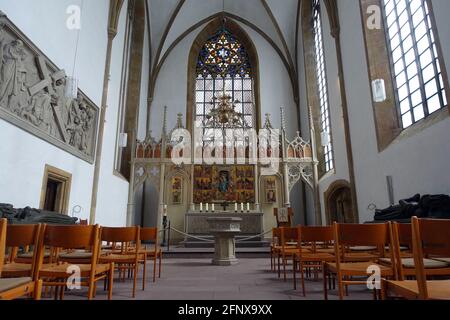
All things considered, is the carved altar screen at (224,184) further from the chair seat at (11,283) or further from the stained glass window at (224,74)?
the chair seat at (11,283)

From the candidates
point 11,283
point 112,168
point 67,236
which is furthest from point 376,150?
point 112,168

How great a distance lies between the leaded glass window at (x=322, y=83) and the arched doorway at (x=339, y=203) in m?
1.30

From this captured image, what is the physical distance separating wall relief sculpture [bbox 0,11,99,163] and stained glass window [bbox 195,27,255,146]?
A: 26.1ft

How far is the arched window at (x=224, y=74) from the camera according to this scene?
15.5m

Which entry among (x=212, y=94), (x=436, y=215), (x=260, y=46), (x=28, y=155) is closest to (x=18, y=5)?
(x=28, y=155)

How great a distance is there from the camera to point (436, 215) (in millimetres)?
4500

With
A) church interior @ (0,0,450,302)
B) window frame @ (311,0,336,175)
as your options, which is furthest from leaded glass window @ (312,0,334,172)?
church interior @ (0,0,450,302)

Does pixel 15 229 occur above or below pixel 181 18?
below

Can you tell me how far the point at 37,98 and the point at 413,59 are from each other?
8354 mm

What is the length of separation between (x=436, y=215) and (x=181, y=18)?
48.8 ft

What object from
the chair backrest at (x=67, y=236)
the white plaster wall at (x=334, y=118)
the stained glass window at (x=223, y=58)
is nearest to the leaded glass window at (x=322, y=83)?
the white plaster wall at (x=334, y=118)

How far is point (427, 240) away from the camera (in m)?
1.61

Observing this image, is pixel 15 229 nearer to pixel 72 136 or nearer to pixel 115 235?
pixel 115 235
